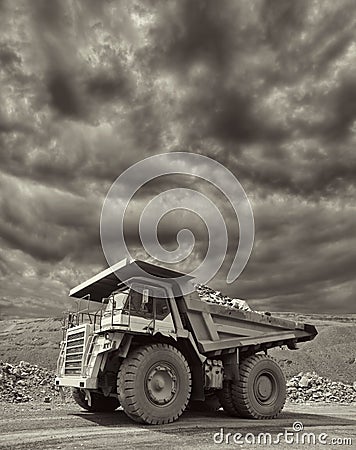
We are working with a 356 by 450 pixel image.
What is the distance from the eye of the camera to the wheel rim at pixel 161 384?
888 cm

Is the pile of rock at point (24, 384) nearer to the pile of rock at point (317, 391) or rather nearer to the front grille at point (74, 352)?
the front grille at point (74, 352)

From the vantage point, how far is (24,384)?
15844 millimetres

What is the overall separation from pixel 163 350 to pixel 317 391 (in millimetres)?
10269

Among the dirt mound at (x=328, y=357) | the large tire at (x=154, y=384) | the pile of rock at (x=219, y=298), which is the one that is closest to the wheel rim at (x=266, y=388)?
the pile of rock at (x=219, y=298)

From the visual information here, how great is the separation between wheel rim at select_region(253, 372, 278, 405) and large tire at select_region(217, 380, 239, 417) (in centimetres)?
55

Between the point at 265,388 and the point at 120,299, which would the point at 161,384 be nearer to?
the point at 120,299

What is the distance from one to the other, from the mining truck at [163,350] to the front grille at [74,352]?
0.02 metres

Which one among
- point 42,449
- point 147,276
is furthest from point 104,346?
point 42,449

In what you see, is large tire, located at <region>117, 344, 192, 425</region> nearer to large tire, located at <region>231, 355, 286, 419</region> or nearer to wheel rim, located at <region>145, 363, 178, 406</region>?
wheel rim, located at <region>145, 363, 178, 406</region>

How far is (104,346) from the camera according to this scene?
8.93m

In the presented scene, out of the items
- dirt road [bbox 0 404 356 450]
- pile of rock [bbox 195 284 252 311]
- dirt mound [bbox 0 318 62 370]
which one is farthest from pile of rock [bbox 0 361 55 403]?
dirt mound [bbox 0 318 62 370]

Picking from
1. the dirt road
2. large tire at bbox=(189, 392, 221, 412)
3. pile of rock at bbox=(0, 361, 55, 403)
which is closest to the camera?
the dirt road

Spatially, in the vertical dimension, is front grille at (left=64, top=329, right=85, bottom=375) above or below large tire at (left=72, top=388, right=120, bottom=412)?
above

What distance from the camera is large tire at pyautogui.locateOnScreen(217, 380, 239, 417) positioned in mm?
10547
